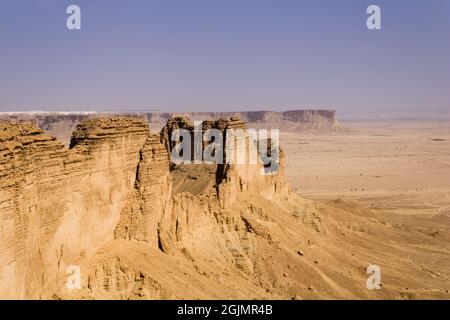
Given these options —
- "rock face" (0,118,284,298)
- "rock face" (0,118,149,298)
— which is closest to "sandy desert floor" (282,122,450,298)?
"rock face" (0,118,284,298)

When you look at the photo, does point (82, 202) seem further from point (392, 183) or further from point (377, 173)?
point (377, 173)

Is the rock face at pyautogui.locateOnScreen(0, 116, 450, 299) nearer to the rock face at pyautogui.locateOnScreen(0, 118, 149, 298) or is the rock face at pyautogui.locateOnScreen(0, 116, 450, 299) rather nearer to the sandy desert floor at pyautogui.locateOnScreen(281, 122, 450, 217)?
the rock face at pyautogui.locateOnScreen(0, 118, 149, 298)

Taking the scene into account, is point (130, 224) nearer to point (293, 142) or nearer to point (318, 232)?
point (318, 232)

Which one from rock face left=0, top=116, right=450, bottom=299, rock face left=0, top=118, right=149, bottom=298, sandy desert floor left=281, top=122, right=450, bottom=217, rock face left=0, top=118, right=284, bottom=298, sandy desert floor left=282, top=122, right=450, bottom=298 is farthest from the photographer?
sandy desert floor left=281, top=122, right=450, bottom=217

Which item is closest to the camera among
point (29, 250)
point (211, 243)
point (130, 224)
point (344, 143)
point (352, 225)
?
point (29, 250)

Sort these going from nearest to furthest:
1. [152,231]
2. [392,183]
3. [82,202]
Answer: [82,202] → [152,231] → [392,183]

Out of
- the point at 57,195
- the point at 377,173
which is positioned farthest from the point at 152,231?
the point at 377,173

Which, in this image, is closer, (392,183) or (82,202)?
(82,202)

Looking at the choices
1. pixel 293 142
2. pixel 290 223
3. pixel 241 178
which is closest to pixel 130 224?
pixel 241 178

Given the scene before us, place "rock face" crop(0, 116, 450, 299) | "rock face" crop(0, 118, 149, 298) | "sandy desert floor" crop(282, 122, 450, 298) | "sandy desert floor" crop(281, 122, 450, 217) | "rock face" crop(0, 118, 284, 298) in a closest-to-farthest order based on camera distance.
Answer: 1. "rock face" crop(0, 118, 149, 298)
2. "rock face" crop(0, 118, 284, 298)
3. "rock face" crop(0, 116, 450, 299)
4. "sandy desert floor" crop(282, 122, 450, 298)
5. "sandy desert floor" crop(281, 122, 450, 217)

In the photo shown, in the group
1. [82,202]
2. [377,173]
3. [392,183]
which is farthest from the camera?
[377,173]
